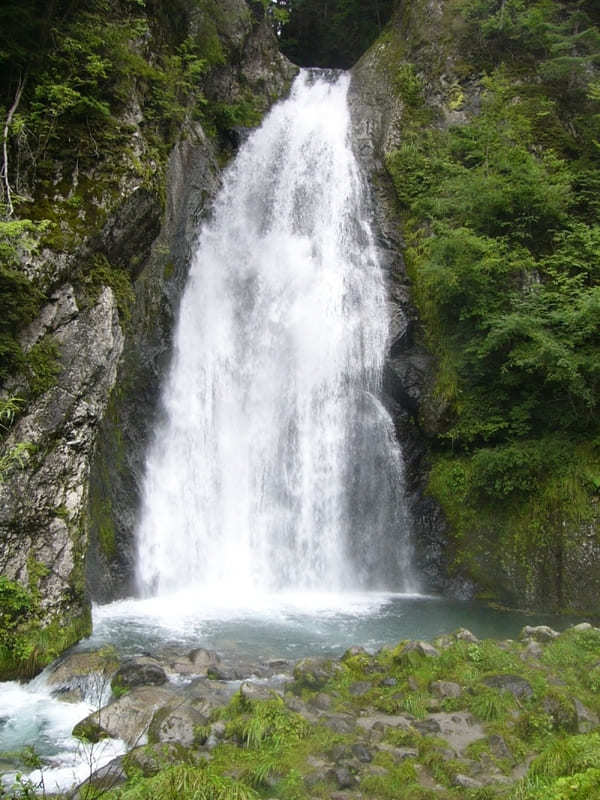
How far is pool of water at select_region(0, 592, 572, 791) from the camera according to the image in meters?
6.01

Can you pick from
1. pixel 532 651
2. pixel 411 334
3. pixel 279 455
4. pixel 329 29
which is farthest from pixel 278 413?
pixel 329 29

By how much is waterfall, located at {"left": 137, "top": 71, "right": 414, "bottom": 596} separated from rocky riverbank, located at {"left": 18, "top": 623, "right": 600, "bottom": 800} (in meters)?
4.61

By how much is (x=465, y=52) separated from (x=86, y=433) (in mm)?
17247

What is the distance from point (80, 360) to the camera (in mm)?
9148

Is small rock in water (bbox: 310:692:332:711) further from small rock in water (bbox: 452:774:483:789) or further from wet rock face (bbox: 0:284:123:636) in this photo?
wet rock face (bbox: 0:284:123:636)

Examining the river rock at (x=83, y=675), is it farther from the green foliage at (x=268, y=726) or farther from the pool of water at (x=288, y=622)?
the green foliage at (x=268, y=726)

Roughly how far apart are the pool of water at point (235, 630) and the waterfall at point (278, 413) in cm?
84

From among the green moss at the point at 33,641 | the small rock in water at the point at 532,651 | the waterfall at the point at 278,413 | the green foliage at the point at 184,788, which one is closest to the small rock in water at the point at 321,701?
the green foliage at the point at 184,788

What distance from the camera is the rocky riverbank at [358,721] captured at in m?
4.72

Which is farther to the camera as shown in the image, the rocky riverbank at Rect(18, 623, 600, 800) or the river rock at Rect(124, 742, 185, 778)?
the river rock at Rect(124, 742, 185, 778)

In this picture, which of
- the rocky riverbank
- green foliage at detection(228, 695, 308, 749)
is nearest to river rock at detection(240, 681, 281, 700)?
the rocky riverbank

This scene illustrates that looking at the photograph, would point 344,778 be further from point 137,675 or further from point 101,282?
point 101,282

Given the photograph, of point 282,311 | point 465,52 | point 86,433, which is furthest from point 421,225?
point 86,433

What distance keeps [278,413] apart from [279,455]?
104cm
